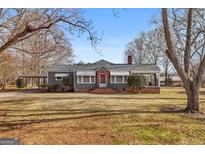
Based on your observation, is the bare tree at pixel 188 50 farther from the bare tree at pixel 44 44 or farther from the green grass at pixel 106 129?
the bare tree at pixel 44 44

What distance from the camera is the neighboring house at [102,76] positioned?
28906 mm

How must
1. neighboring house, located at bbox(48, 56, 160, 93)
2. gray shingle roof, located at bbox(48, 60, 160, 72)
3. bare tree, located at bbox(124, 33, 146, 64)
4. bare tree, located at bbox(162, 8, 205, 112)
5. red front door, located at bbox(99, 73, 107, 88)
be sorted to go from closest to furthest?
1. bare tree, located at bbox(162, 8, 205, 112)
2. neighboring house, located at bbox(48, 56, 160, 93)
3. red front door, located at bbox(99, 73, 107, 88)
4. gray shingle roof, located at bbox(48, 60, 160, 72)
5. bare tree, located at bbox(124, 33, 146, 64)

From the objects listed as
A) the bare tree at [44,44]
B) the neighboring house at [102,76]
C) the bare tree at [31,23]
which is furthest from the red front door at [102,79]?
the bare tree at [31,23]

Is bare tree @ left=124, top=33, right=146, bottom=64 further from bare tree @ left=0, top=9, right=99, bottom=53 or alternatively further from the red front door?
bare tree @ left=0, top=9, right=99, bottom=53

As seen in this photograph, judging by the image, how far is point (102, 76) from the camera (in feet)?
96.0

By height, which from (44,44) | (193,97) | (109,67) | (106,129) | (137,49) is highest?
(137,49)

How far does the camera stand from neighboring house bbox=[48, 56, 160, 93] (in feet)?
94.8

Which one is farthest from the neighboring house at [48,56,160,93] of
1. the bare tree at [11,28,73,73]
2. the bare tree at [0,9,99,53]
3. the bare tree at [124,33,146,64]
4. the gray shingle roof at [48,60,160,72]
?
the bare tree at [0,9,99,53]

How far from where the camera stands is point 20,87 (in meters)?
35.1

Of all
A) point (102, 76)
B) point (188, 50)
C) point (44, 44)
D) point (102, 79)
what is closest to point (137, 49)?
point (102, 76)

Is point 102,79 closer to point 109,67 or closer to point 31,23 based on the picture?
point 109,67
